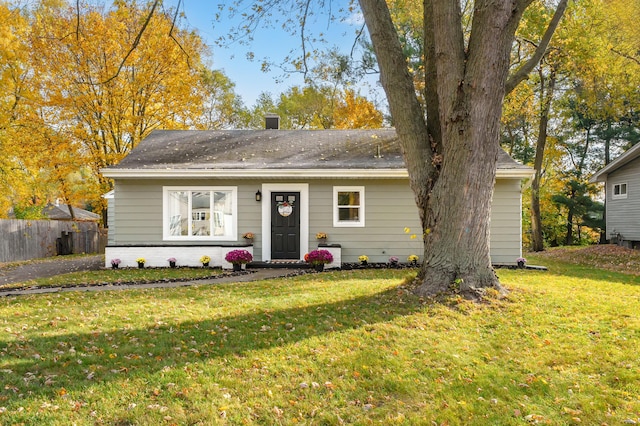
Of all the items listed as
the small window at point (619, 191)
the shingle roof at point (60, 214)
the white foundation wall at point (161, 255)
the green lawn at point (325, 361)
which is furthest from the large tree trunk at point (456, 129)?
the shingle roof at point (60, 214)

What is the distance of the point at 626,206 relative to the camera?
18.1m

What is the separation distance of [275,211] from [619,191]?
16.7 metres

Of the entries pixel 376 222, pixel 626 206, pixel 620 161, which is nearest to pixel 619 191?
pixel 626 206

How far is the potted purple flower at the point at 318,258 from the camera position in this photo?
35.3 feet

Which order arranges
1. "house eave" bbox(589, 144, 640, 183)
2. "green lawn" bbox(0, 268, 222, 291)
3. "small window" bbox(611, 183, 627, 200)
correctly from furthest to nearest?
"small window" bbox(611, 183, 627, 200) → "house eave" bbox(589, 144, 640, 183) → "green lawn" bbox(0, 268, 222, 291)

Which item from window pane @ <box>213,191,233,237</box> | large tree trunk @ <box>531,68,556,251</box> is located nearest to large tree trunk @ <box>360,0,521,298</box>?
window pane @ <box>213,191,233,237</box>

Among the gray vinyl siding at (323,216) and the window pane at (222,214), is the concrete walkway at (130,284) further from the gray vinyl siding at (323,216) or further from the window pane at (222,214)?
the window pane at (222,214)

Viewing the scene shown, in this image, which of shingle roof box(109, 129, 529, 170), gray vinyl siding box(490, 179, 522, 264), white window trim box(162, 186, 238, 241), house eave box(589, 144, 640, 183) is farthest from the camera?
house eave box(589, 144, 640, 183)

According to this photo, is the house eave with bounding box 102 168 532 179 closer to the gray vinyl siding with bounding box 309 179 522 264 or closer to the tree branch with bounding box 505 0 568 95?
the gray vinyl siding with bounding box 309 179 522 264

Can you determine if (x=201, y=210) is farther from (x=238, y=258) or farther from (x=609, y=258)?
(x=609, y=258)

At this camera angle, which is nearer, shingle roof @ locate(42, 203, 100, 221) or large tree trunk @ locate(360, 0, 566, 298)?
large tree trunk @ locate(360, 0, 566, 298)

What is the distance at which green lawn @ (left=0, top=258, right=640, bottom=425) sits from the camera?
315 centimetres

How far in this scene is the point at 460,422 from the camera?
121 inches

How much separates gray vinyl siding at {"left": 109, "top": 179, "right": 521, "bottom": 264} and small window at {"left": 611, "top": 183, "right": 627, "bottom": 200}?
12650 millimetres
